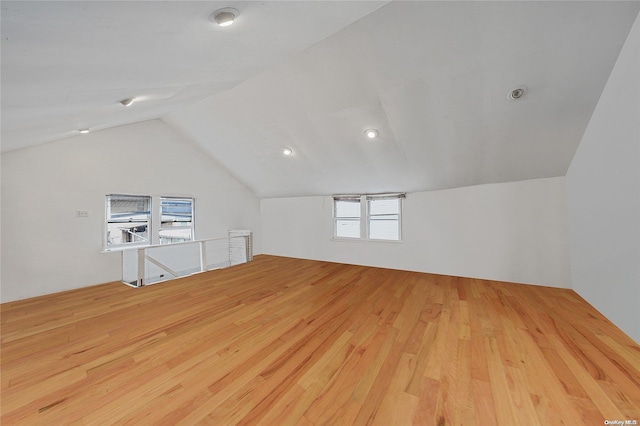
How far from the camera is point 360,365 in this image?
172 cm

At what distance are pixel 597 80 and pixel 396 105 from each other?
1786 mm

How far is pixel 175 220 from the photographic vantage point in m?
4.99

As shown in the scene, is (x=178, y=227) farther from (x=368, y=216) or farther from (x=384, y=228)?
(x=384, y=228)

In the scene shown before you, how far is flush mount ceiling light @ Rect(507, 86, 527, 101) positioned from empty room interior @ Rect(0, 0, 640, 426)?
15 millimetres

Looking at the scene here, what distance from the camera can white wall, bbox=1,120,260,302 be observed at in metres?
3.17

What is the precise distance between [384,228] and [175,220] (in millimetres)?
4387

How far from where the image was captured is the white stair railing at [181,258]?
4.09m

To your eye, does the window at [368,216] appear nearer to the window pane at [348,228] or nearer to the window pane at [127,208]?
the window pane at [348,228]

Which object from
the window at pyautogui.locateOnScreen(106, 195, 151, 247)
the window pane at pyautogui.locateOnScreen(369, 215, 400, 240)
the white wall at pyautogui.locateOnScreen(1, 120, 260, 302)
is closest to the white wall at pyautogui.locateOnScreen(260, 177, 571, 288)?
the window pane at pyautogui.locateOnScreen(369, 215, 400, 240)

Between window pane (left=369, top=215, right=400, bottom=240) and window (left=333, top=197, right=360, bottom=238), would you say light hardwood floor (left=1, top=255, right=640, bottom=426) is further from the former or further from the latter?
window (left=333, top=197, right=360, bottom=238)

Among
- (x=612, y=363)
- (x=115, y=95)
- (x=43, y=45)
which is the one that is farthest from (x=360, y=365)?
(x=115, y=95)

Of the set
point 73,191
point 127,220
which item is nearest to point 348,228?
point 127,220

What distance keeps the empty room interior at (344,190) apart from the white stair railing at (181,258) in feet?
0.19

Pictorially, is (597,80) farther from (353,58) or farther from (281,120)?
(281,120)
